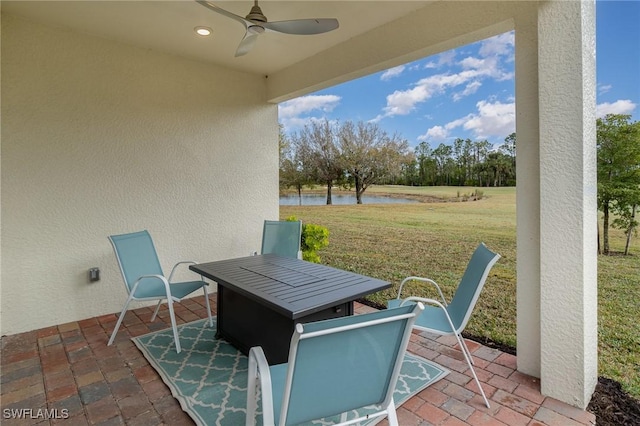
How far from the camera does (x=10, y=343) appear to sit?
3.00 meters

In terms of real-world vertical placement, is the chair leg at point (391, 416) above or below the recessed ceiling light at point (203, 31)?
below

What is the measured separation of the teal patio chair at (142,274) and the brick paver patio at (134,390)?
0.38m

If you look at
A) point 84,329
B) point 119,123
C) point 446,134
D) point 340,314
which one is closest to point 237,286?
point 340,314

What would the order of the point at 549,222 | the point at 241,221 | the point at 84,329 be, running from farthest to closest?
1. the point at 241,221
2. the point at 84,329
3. the point at 549,222

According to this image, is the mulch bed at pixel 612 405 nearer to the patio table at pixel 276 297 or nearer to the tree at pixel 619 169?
the tree at pixel 619 169

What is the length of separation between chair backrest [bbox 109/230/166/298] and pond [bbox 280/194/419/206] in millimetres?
3298

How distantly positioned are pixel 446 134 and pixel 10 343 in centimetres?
572

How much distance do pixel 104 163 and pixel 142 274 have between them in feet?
4.56

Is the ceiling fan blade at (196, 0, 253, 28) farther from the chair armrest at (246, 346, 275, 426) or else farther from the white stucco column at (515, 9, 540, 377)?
the chair armrest at (246, 346, 275, 426)

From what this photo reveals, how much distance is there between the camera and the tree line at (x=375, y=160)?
4.41 meters

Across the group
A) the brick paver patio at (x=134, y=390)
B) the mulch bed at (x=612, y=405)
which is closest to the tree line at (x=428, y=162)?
the mulch bed at (x=612, y=405)

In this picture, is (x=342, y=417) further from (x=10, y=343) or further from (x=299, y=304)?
(x=10, y=343)

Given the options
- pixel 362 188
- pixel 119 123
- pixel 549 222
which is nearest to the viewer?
pixel 549 222

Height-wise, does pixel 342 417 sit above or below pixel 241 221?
below
